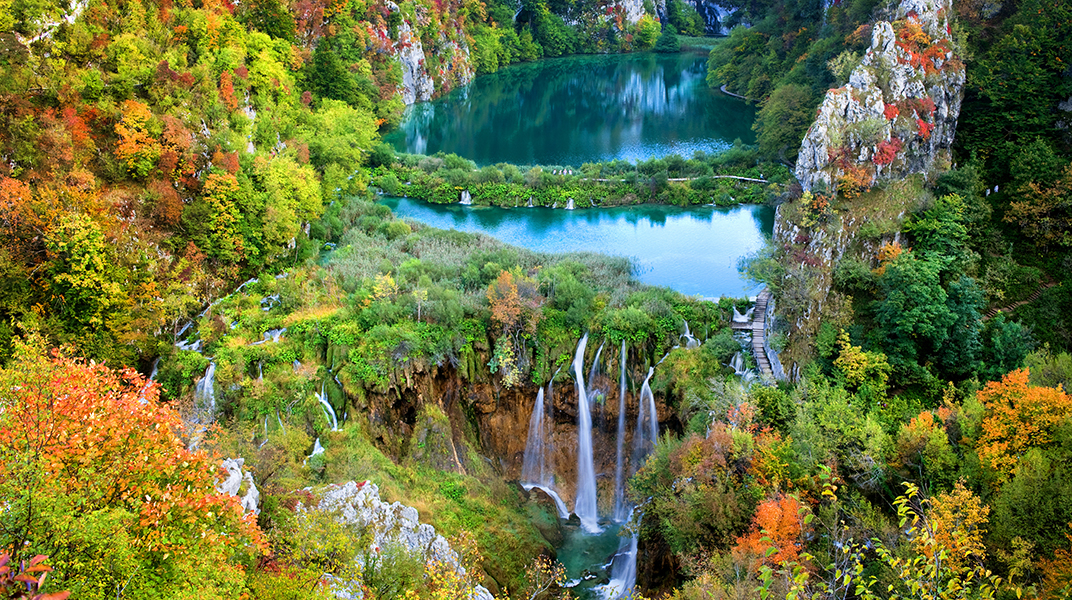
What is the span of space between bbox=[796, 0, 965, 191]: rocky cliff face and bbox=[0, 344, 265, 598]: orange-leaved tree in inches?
1192

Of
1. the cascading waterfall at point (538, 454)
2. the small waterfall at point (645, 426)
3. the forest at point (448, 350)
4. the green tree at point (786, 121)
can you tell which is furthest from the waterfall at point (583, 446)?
the green tree at point (786, 121)

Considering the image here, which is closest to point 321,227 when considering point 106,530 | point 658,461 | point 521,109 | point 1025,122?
point 658,461

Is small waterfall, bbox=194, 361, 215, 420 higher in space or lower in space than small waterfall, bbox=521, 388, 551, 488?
higher

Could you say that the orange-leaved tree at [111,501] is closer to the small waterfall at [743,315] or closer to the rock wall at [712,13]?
the small waterfall at [743,315]

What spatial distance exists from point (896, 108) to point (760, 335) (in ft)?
50.5

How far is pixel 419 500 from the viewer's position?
25234mm

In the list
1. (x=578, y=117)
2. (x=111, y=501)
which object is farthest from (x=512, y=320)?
(x=578, y=117)

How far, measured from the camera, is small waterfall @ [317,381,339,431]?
27.2m

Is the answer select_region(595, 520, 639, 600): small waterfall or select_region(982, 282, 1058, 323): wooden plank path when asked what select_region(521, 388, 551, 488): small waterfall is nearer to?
select_region(595, 520, 639, 600): small waterfall

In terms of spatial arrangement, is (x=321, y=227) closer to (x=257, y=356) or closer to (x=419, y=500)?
(x=257, y=356)

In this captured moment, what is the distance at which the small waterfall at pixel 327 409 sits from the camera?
1070 inches

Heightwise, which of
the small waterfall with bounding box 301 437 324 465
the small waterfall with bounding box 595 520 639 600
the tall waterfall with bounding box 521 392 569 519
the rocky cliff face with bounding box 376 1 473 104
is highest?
the rocky cliff face with bounding box 376 1 473 104

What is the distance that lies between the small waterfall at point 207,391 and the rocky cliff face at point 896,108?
28657 mm

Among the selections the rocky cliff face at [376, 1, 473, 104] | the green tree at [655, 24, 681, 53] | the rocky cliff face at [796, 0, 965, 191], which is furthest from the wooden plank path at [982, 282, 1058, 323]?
the green tree at [655, 24, 681, 53]
